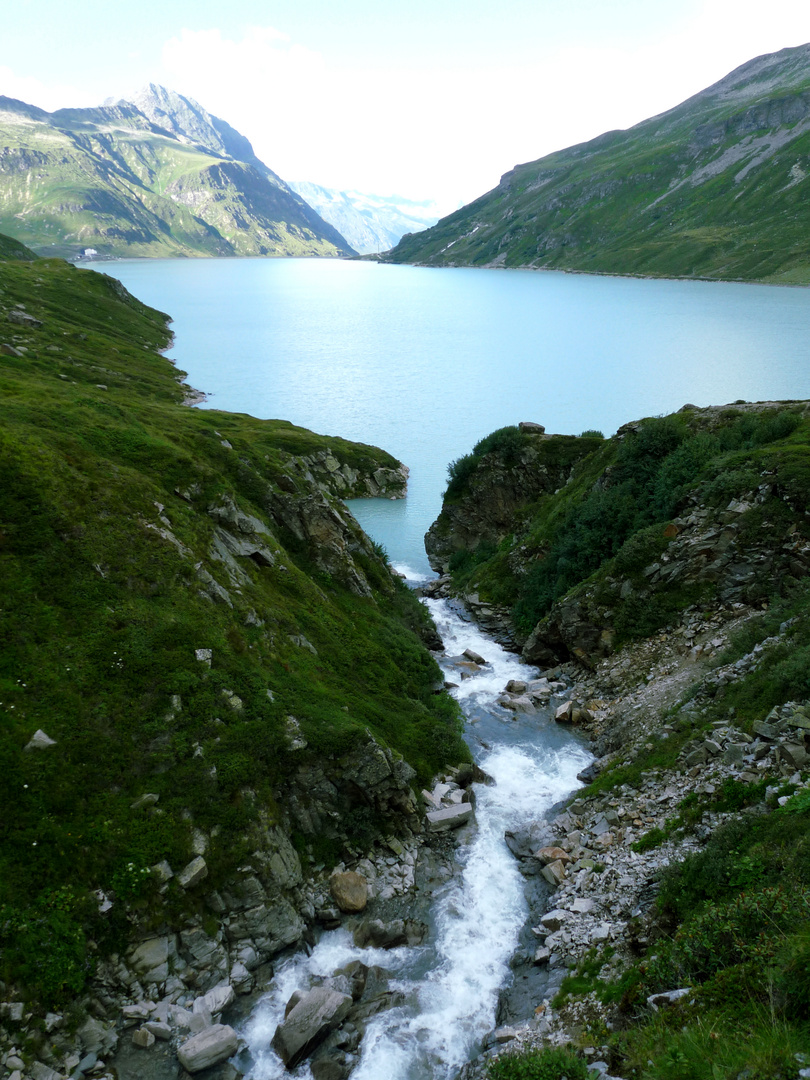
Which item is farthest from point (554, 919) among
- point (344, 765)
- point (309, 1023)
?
point (344, 765)

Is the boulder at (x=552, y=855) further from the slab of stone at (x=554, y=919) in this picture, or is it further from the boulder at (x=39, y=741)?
the boulder at (x=39, y=741)

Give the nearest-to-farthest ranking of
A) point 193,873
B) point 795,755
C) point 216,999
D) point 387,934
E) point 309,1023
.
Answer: point 309,1023 < point 216,999 < point 795,755 < point 193,873 < point 387,934

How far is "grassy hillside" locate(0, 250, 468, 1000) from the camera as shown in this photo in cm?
1889

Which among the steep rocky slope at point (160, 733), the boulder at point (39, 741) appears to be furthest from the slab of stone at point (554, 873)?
the boulder at point (39, 741)

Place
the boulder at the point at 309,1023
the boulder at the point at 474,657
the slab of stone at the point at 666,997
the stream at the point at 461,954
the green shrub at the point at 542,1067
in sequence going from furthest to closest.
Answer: the boulder at the point at 474,657 → the stream at the point at 461,954 → the boulder at the point at 309,1023 → the slab of stone at the point at 666,997 → the green shrub at the point at 542,1067

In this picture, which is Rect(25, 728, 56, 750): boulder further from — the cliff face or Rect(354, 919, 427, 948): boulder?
the cliff face

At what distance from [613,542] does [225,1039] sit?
3650 cm

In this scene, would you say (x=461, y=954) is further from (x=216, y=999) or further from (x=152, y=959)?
(x=152, y=959)

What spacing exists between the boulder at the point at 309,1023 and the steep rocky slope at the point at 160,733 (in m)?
2.10

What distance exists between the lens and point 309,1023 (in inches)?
712

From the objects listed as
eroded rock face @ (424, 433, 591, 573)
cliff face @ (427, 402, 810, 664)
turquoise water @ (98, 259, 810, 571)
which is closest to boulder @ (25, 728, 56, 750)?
cliff face @ (427, 402, 810, 664)

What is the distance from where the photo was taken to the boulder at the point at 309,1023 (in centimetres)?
1758

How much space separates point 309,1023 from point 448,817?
410 inches

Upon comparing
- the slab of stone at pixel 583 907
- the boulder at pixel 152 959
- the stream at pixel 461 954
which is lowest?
the stream at pixel 461 954
